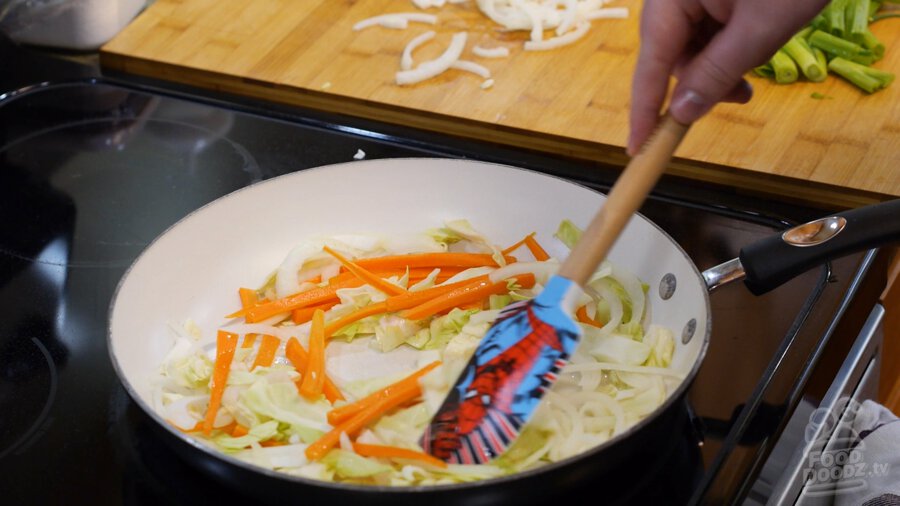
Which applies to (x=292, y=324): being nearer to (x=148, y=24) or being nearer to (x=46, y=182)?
(x=46, y=182)

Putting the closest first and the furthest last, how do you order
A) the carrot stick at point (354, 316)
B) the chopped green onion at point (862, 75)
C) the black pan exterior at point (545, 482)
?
1. the black pan exterior at point (545, 482)
2. the carrot stick at point (354, 316)
3. the chopped green onion at point (862, 75)

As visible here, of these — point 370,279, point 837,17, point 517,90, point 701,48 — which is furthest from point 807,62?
point 370,279

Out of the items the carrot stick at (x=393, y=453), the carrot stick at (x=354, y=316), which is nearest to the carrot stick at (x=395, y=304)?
the carrot stick at (x=354, y=316)

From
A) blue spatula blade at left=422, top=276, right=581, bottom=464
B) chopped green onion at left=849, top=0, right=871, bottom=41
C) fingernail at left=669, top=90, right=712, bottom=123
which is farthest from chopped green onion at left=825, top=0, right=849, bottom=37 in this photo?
blue spatula blade at left=422, top=276, right=581, bottom=464

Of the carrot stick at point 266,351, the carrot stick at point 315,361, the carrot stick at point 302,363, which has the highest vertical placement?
the carrot stick at point 315,361

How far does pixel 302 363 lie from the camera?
1.12 metres

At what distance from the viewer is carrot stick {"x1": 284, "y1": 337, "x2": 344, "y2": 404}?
107cm

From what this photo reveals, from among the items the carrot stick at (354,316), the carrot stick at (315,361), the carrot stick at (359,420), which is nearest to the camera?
the carrot stick at (359,420)

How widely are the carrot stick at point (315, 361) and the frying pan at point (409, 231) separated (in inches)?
5.9

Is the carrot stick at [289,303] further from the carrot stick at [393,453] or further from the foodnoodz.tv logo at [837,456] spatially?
the foodnoodz.tv logo at [837,456]

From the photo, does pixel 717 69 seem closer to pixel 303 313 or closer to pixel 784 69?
pixel 303 313

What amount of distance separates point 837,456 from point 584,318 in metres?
0.36

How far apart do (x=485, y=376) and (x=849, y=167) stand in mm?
813

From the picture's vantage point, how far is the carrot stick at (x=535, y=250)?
1.28 m
